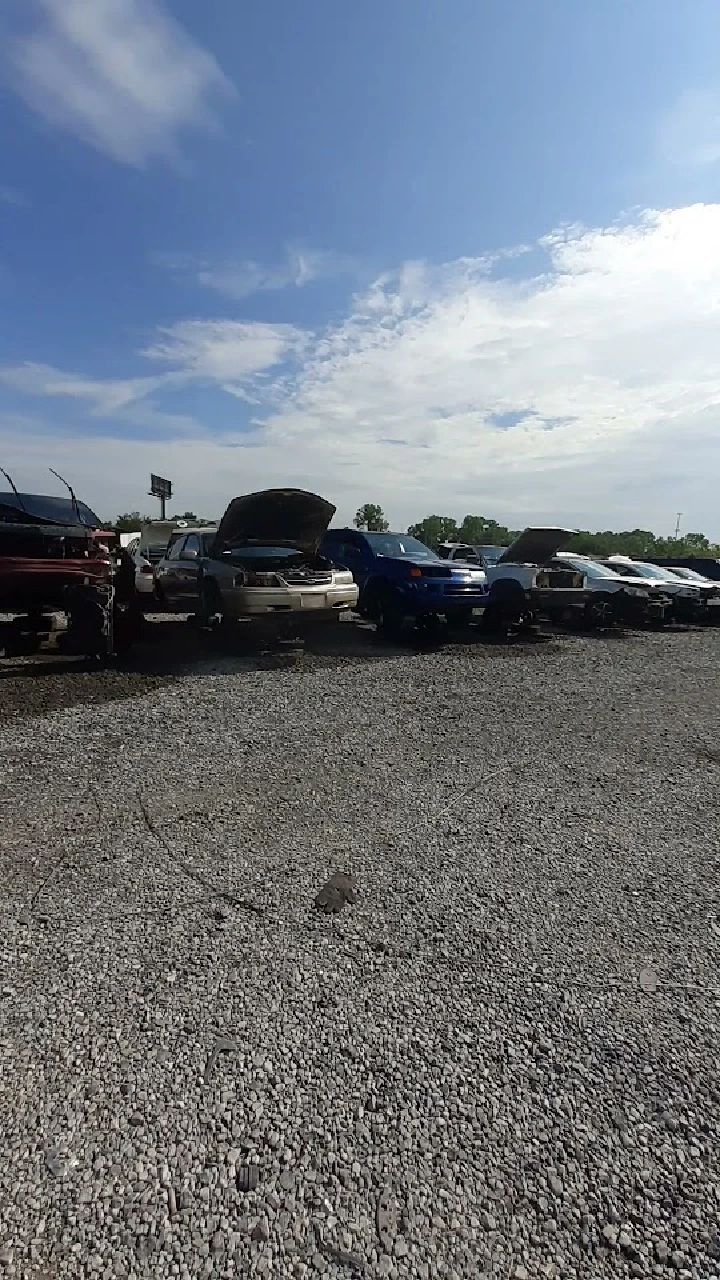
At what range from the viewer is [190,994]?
94.7 inches

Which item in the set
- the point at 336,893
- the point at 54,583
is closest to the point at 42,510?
the point at 54,583

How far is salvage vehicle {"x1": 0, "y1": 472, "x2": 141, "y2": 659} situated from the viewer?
24.6ft

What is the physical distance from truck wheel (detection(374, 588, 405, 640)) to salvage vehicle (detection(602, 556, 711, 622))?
25.2 feet

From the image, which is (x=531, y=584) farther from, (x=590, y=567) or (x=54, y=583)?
(x=54, y=583)

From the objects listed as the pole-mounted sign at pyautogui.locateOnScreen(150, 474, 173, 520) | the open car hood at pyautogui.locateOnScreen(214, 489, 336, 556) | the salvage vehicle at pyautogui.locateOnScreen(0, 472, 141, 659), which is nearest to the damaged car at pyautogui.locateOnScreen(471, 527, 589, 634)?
the open car hood at pyautogui.locateOnScreen(214, 489, 336, 556)

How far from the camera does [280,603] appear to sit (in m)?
8.73

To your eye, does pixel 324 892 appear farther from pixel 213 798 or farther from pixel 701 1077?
pixel 701 1077

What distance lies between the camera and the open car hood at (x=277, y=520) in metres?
9.41

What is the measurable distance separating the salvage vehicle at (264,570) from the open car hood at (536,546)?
5487 millimetres

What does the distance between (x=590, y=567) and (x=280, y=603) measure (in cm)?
952

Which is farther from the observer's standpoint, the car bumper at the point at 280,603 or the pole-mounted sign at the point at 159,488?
the pole-mounted sign at the point at 159,488

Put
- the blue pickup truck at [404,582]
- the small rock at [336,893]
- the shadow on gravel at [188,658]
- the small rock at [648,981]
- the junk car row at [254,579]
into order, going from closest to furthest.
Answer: the small rock at [648,981]
the small rock at [336,893]
the shadow on gravel at [188,658]
the junk car row at [254,579]
the blue pickup truck at [404,582]

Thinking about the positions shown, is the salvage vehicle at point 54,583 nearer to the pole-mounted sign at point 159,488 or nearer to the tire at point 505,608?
the tire at point 505,608

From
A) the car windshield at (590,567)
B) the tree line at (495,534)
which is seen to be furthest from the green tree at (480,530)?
the car windshield at (590,567)
